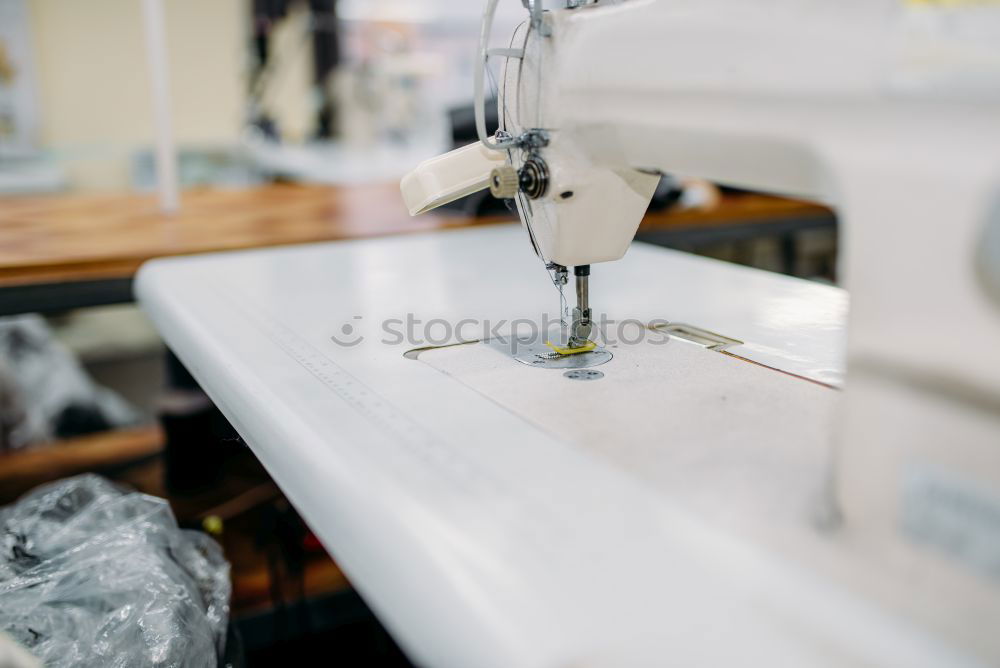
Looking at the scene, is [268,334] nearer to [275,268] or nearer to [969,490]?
[275,268]

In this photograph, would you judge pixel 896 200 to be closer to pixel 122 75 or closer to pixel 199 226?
pixel 199 226

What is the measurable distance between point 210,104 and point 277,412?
4.09 m

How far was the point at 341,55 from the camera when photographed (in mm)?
4438

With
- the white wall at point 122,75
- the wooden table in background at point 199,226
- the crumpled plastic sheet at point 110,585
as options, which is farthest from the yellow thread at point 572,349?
the white wall at point 122,75

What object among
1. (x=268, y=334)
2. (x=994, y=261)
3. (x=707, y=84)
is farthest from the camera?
(x=268, y=334)

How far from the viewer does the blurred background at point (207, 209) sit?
55.5 inches

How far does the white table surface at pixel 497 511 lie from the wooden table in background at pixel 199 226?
0.30 meters

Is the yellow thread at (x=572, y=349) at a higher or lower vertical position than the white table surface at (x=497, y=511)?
higher

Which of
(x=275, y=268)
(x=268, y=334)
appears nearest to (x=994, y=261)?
(x=268, y=334)

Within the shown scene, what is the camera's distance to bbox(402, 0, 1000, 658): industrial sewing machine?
378 millimetres

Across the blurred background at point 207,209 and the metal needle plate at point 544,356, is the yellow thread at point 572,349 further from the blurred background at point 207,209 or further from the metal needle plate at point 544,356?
the blurred background at point 207,209

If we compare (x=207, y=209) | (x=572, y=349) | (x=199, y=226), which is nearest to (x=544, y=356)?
(x=572, y=349)

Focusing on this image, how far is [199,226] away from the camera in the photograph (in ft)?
4.85

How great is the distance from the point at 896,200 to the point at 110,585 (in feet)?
2.47
